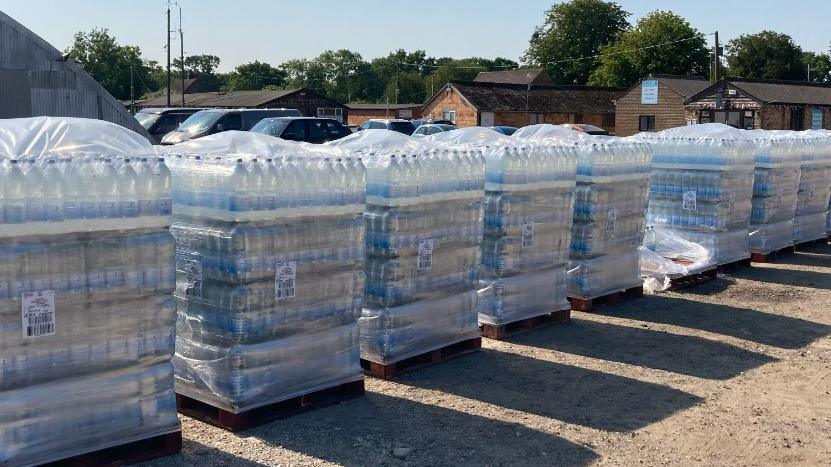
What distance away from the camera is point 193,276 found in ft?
20.1

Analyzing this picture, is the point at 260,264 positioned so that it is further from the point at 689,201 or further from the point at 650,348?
the point at 689,201

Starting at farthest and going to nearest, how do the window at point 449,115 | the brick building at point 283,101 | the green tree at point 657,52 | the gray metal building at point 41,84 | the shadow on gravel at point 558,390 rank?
1. the green tree at point 657,52
2. the window at point 449,115
3. the brick building at point 283,101
4. the gray metal building at point 41,84
5. the shadow on gravel at point 558,390

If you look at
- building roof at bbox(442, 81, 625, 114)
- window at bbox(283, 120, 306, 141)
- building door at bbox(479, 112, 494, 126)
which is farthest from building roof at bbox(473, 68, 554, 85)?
window at bbox(283, 120, 306, 141)

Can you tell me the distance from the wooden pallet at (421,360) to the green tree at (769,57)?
3170 inches

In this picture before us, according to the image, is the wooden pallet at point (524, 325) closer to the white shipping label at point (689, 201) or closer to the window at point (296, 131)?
the white shipping label at point (689, 201)

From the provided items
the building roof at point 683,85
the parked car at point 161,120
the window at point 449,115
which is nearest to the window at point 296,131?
the parked car at point 161,120

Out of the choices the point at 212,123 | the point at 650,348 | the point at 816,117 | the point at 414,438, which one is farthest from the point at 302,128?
the point at 816,117

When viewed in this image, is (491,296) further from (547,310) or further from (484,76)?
(484,76)

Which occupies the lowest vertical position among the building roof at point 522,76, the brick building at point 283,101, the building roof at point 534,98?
the brick building at point 283,101

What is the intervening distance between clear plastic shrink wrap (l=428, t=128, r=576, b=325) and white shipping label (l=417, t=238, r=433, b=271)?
132cm

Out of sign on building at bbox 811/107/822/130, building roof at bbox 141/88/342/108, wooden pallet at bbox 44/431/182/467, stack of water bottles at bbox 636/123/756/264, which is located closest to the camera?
wooden pallet at bbox 44/431/182/467

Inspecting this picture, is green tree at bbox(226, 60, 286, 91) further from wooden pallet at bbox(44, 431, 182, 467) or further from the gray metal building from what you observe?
wooden pallet at bbox(44, 431, 182, 467)

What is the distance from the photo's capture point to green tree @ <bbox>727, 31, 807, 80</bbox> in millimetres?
81375

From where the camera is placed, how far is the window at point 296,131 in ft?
70.5
